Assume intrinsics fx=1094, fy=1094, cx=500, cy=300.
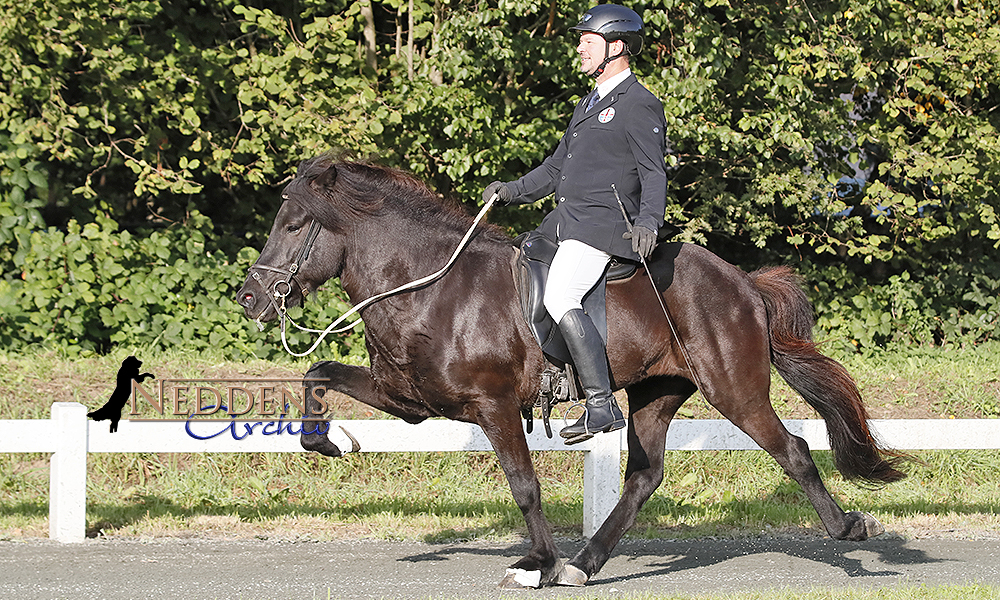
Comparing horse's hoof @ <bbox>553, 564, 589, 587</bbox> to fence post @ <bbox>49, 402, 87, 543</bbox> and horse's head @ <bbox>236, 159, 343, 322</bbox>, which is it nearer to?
horse's head @ <bbox>236, 159, 343, 322</bbox>

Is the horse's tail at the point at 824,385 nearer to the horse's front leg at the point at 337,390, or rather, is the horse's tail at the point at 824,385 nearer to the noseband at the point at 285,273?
the horse's front leg at the point at 337,390

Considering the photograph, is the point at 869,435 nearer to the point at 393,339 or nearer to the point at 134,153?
the point at 393,339

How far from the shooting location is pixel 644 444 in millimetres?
6508

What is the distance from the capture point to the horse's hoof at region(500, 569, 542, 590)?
5.76 metres

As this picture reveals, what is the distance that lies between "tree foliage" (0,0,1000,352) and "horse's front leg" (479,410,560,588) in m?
5.75

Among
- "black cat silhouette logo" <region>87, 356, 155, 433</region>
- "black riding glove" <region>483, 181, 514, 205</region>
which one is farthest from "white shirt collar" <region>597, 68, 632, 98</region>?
"black cat silhouette logo" <region>87, 356, 155, 433</region>

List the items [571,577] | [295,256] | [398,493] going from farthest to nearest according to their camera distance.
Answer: [398,493]
[571,577]
[295,256]

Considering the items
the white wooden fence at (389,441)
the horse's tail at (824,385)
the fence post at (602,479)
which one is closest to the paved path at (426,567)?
the fence post at (602,479)

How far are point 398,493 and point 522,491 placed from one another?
306 centimetres

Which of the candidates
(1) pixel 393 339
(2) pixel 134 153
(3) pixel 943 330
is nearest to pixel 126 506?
(1) pixel 393 339

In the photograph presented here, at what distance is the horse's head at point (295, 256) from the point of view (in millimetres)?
5730

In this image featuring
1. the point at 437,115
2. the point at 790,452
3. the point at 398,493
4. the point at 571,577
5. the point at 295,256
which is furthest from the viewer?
the point at 437,115

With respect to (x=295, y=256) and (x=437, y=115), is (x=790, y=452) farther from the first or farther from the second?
(x=437, y=115)

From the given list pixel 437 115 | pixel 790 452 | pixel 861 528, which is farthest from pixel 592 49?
pixel 437 115
